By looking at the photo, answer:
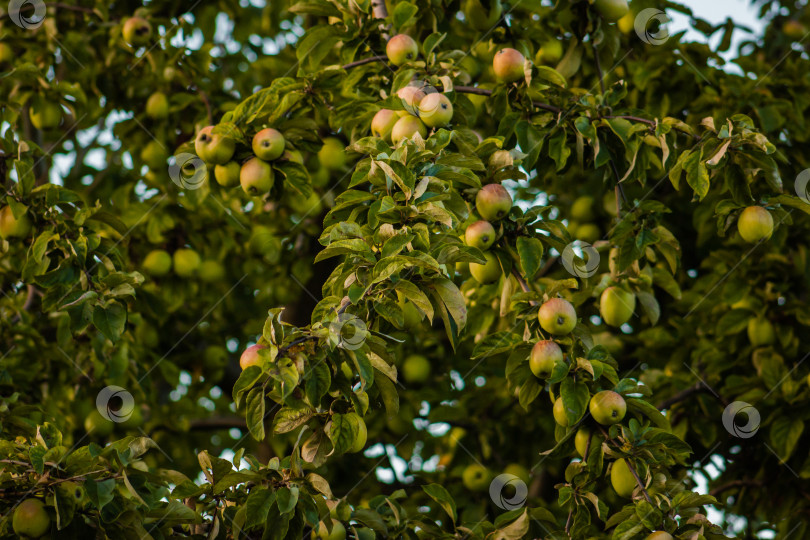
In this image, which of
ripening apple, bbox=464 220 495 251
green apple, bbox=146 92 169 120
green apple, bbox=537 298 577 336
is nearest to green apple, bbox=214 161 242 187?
ripening apple, bbox=464 220 495 251

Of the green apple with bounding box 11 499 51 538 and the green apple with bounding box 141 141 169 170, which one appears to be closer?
the green apple with bounding box 11 499 51 538

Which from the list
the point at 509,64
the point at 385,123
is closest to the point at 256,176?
the point at 385,123

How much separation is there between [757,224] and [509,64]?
2.91 ft

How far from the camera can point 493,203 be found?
2.43m

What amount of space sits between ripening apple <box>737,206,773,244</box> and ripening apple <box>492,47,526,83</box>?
2.69ft

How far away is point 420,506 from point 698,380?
1427 millimetres

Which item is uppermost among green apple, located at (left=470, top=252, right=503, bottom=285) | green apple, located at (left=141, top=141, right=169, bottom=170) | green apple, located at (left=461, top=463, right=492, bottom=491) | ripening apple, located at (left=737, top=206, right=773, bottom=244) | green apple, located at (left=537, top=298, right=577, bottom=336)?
ripening apple, located at (left=737, top=206, right=773, bottom=244)

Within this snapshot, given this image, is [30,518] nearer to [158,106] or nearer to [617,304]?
[617,304]

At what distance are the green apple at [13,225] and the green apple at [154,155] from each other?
1.39 meters

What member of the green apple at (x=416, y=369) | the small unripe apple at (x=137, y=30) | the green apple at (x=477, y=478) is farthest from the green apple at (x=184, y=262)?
the green apple at (x=477, y=478)

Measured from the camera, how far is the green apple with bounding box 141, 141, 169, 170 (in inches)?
161

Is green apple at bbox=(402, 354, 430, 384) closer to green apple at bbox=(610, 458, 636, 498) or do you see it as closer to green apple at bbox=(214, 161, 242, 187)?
green apple at bbox=(214, 161, 242, 187)

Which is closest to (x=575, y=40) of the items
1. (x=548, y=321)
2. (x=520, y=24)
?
(x=520, y=24)

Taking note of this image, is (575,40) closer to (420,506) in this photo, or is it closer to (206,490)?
(206,490)
